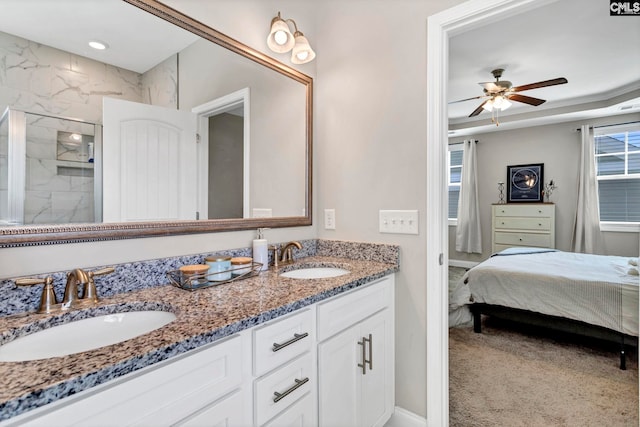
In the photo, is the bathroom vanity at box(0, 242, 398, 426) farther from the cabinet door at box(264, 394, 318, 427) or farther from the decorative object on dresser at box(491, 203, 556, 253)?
the decorative object on dresser at box(491, 203, 556, 253)

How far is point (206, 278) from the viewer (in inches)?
48.4

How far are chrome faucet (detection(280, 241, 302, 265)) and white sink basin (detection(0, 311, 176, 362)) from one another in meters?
0.79

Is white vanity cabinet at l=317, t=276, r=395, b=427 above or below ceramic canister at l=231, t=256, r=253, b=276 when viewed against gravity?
below

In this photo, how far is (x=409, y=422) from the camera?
161 centimetres

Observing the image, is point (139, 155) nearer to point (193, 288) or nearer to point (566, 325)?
point (193, 288)

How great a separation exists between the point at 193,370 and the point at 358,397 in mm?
864

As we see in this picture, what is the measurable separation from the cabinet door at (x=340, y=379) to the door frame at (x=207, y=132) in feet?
2.53

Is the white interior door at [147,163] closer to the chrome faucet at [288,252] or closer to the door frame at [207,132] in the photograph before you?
the door frame at [207,132]

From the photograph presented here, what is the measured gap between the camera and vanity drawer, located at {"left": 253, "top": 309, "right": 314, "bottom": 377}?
3.03 feet

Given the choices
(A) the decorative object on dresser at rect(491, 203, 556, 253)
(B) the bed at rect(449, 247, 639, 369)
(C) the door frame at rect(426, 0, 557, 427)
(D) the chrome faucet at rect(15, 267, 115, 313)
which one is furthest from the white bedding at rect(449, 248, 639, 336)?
(D) the chrome faucet at rect(15, 267, 115, 313)

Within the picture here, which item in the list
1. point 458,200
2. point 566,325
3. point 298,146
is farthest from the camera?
point 458,200

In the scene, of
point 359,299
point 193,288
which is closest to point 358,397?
point 359,299

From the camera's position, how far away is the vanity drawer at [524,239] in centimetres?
486

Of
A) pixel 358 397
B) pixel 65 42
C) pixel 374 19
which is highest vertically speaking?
pixel 374 19
